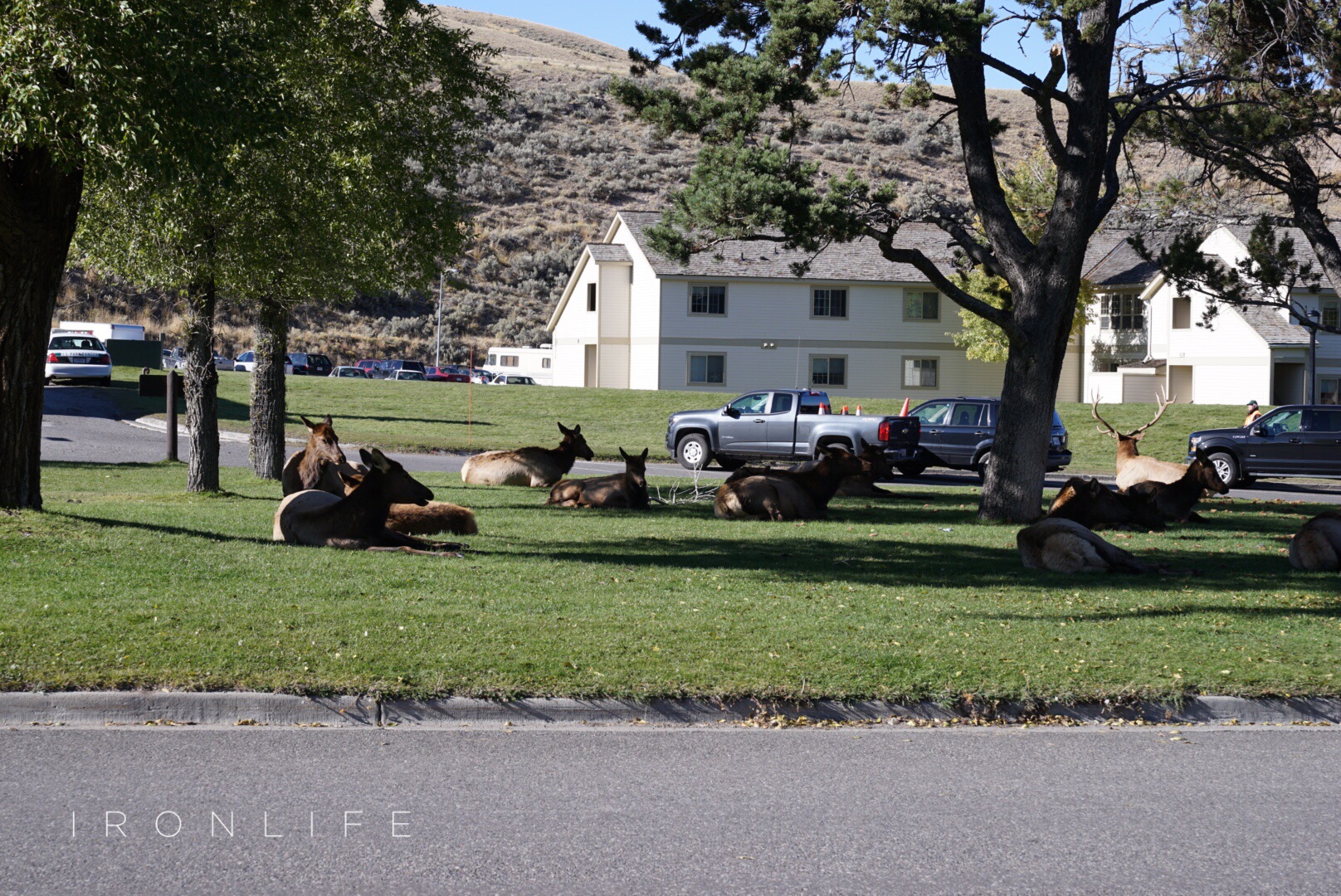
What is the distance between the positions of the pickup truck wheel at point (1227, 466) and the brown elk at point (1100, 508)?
557 inches

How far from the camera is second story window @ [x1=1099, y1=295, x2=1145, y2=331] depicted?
178ft

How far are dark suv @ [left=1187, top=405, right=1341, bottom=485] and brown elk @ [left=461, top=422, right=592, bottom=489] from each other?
1567 centimetres

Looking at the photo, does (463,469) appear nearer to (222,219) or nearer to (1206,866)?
(222,219)

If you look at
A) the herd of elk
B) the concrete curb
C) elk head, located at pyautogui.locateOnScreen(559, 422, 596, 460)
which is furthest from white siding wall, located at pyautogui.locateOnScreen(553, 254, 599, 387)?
the concrete curb

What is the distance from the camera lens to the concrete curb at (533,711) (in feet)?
24.1

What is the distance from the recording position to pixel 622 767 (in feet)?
22.0

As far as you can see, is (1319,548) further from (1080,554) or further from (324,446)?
(324,446)

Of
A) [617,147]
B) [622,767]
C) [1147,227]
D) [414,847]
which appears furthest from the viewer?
[617,147]

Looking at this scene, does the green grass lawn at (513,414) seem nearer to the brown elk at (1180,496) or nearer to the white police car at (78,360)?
the white police car at (78,360)

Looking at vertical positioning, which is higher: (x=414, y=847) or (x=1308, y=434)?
(x=1308, y=434)

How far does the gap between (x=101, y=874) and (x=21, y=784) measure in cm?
145

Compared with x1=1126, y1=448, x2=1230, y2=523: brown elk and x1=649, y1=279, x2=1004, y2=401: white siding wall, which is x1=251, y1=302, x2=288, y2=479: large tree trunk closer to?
x1=1126, y1=448, x2=1230, y2=523: brown elk

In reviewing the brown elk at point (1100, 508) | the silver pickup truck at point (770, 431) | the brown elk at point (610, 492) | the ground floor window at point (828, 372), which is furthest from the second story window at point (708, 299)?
the brown elk at point (1100, 508)

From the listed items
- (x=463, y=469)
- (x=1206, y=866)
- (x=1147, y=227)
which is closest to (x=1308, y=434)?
(x=1147, y=227)
